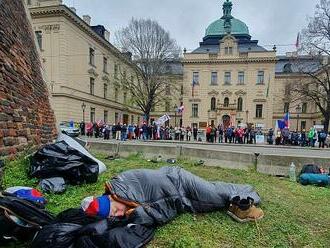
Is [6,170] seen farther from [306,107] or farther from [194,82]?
[306,107]

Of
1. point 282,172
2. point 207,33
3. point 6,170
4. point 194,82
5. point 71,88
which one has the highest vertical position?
point 207,33

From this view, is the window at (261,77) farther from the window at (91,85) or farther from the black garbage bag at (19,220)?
the black garbage bag at (19,220)

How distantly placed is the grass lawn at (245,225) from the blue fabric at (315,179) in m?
1.68

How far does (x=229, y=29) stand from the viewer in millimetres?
56250

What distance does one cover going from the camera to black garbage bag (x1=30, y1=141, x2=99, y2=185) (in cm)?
520

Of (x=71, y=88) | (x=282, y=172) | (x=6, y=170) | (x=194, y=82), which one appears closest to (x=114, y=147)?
(x=282, y=172)

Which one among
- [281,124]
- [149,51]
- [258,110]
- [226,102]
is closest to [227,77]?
[226,102]

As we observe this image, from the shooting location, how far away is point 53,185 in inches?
193

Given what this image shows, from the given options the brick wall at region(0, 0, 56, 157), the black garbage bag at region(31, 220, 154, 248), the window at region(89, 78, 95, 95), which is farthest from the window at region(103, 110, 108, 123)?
the black garbage bag at region(31, 220, 154, 248)

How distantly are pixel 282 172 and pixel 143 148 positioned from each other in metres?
4.54

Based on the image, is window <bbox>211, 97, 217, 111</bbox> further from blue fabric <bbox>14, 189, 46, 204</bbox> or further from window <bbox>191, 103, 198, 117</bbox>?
blue fabric <bbox>14, 189, 46, 204</bbox>

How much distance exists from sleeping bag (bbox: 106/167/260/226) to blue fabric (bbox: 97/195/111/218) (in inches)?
4.7

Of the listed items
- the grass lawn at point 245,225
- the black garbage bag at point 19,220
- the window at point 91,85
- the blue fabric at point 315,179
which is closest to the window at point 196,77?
the window at point 91,85

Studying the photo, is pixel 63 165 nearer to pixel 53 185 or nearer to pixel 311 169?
pixel 53 185
